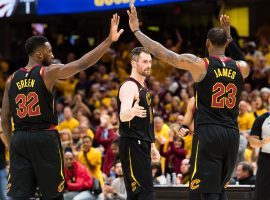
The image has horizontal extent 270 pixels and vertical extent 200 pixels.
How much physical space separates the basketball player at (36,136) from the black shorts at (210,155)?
4.66 ft

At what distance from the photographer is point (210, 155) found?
27.3 ft

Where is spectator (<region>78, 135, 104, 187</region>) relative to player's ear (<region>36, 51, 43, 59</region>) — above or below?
below

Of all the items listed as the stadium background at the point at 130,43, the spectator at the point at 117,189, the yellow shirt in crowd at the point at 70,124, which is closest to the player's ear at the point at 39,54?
the spectator at the point at 117,189

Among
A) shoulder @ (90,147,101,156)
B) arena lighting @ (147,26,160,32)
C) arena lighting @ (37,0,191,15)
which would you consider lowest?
shoulder @ (90,147,101,156)

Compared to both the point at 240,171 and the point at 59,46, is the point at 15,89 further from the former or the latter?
the point at 59,46

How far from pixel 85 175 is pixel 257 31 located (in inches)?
373

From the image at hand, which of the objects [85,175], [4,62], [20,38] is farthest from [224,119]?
[20,38]

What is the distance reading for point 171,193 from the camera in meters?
12.0

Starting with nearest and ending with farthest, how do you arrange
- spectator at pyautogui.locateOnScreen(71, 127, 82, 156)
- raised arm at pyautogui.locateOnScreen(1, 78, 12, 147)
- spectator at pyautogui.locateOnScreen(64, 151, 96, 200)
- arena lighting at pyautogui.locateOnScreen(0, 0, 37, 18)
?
raised arm at pyautogui.locateOnScreen(1, 78, 12, 147), spectator at pyautogui.locateOnScreen(64, 151, 96, 200), spectator at pyautogui.locateOnScreen(71, 127, 82, 156), arena lighting at pyautogui.locateOnScreen(0, 0, 37, 18)

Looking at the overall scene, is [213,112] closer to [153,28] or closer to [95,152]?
[95,152]

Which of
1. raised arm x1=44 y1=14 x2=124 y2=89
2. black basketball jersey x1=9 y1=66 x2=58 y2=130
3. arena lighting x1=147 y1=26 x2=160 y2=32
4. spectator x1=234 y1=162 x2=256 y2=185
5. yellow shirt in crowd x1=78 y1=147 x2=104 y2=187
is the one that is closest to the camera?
raised arm x1=44 y1=14 x2=124 y2=89

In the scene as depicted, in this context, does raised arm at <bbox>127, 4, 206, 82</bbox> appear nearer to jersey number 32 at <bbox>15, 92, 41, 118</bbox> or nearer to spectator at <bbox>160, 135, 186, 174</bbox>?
jersey number 32 at <bbox>15, 92, 41, 118</bbox>

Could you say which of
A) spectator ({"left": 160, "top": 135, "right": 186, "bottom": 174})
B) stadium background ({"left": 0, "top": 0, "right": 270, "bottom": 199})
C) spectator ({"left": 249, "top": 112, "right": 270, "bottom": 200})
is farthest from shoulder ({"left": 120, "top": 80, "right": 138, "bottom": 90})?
spectator ({"left": 160, "top": 135, "right": 186, "bottom": 174})

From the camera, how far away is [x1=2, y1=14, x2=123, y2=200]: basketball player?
8.36 meters
